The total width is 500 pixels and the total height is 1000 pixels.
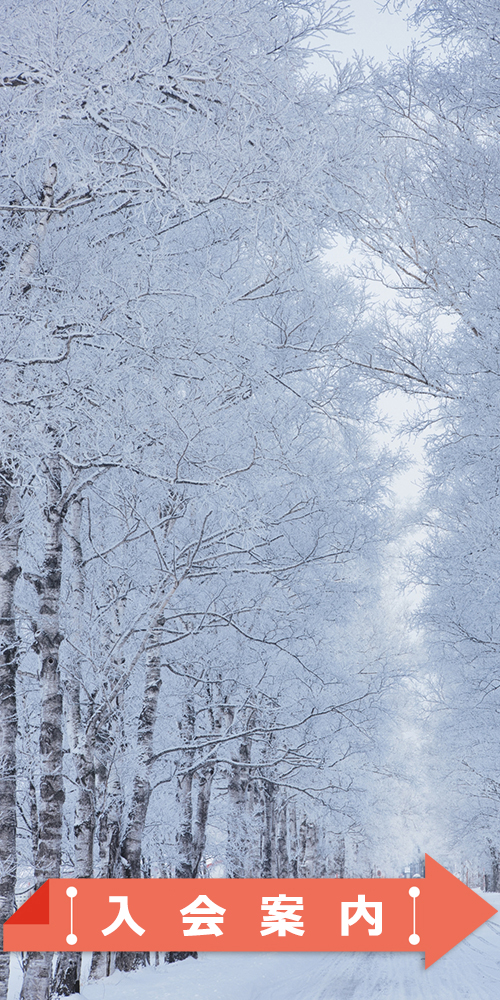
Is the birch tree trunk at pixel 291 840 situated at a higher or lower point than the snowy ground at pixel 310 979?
higher

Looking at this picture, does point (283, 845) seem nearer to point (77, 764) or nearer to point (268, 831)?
point (268, 831)

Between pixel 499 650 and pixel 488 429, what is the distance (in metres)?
4.00

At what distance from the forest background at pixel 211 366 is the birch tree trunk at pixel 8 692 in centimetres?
3

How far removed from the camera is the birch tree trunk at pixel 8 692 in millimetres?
6152

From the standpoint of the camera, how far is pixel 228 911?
25.1 feet

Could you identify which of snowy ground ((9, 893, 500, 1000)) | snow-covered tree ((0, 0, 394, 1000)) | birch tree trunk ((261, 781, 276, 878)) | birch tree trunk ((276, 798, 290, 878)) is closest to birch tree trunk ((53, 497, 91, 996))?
snow-covered tree ((0, 0, 394, 1000))

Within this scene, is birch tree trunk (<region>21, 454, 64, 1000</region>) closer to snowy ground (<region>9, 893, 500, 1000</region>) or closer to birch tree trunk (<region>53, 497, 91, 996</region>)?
birch tree trunk (<region>53, 497, 91, 996</region>)

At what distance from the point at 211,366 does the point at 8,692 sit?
3145 millimetres

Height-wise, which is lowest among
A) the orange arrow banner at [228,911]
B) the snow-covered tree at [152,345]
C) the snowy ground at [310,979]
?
the snowy ground at [310,979]

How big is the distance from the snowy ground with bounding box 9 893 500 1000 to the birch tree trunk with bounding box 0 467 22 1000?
311cm

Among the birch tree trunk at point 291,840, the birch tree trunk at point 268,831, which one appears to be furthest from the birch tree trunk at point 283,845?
the birch tree trunk at point 268,831

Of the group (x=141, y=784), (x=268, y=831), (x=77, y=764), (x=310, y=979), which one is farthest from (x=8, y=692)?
(x=268, y=831)

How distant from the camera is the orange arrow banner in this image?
22.7ft

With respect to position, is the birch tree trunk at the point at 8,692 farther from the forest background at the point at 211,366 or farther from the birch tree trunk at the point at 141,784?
the birch tree trunk at the point at 141,784
